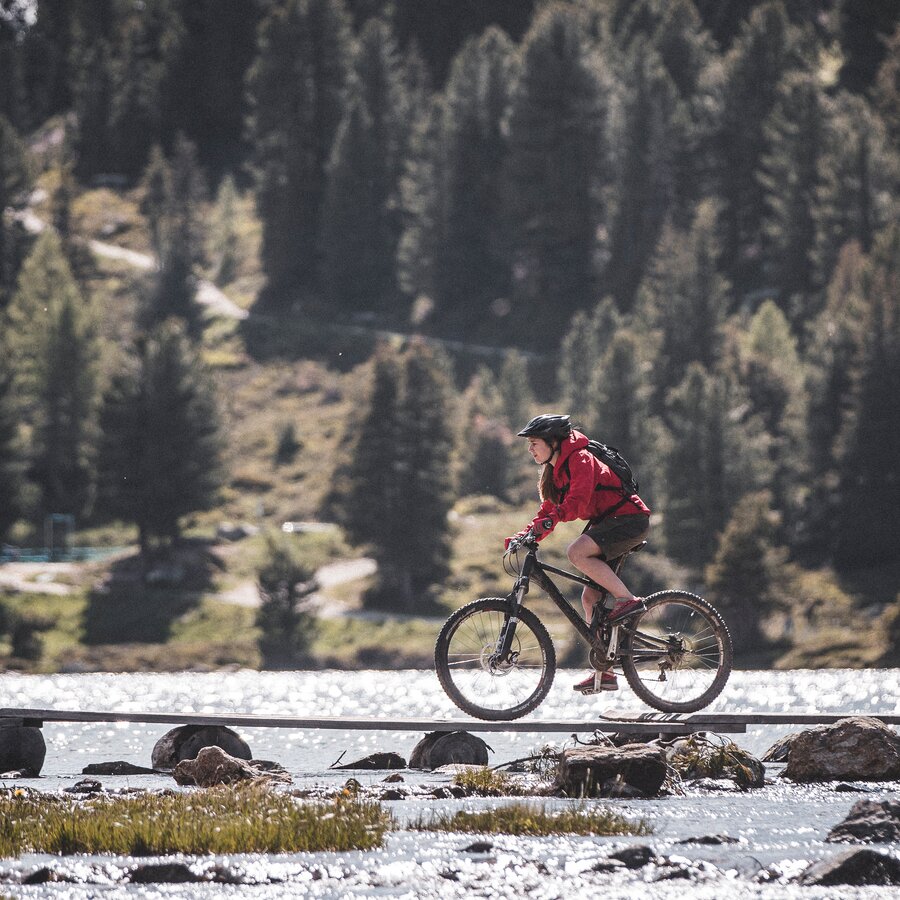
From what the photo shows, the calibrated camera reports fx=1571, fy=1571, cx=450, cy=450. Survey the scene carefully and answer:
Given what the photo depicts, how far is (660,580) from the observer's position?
86.3 meters

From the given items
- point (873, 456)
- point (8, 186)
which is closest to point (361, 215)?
point (8, 186)

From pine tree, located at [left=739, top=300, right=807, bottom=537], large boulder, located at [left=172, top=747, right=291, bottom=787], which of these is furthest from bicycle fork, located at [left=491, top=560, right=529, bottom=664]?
pine tree, located at [left=739, top=300, right=807, bottom=537]

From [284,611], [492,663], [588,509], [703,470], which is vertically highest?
[703,470]

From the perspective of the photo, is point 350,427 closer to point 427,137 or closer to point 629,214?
point 629,214

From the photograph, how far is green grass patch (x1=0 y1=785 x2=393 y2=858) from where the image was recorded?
1293cm

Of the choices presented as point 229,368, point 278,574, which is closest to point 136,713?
point 278,574

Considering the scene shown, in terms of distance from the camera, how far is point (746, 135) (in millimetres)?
138250

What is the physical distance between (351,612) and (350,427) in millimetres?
14076

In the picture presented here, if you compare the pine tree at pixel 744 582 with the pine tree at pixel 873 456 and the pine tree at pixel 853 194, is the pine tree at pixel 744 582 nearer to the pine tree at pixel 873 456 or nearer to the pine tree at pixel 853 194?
the pine tree at pixel 873 456

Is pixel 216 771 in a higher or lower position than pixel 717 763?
lower

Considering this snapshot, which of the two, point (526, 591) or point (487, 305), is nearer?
point (526, 591)

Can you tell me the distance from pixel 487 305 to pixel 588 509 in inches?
4960

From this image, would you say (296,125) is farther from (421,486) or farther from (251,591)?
(251,591)

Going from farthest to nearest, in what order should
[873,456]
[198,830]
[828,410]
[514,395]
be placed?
[514,395]
[828,410]
[873,456]
[198,830]
